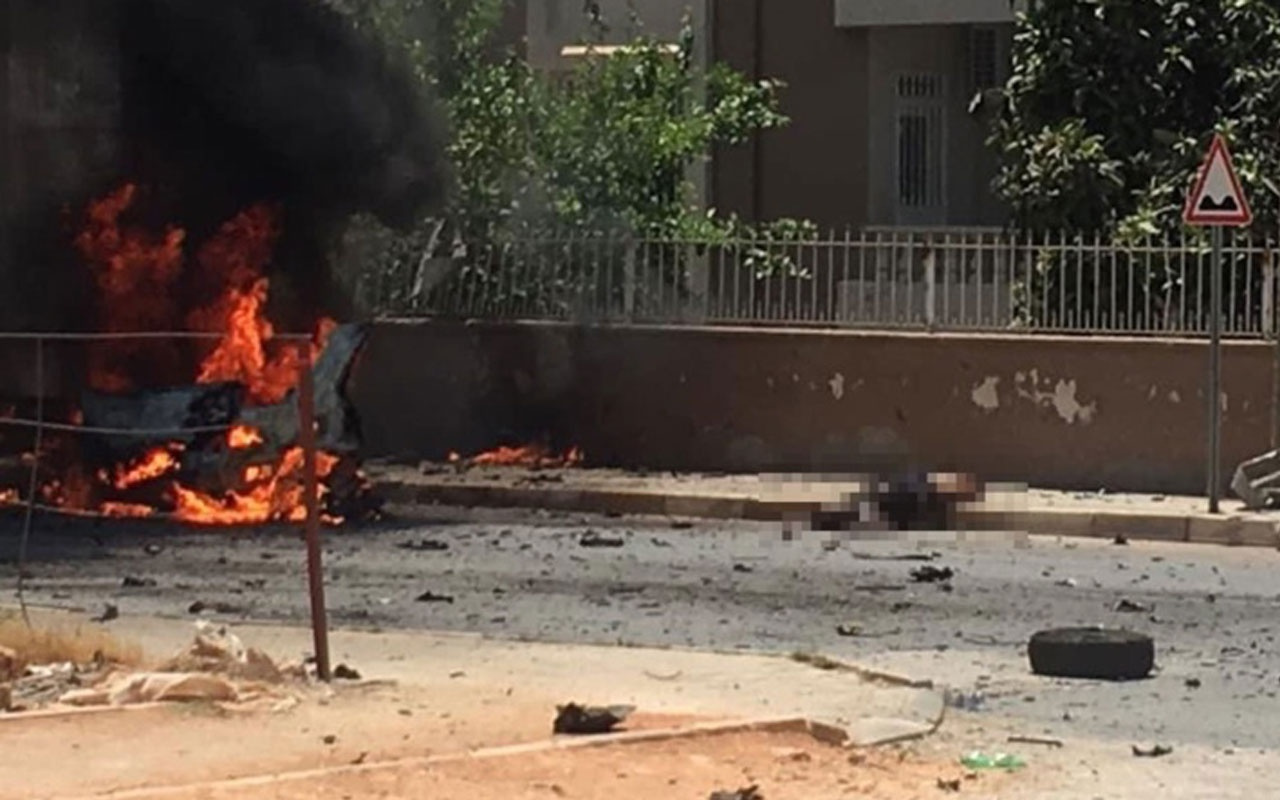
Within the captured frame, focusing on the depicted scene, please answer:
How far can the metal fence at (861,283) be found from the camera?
20.0 metres

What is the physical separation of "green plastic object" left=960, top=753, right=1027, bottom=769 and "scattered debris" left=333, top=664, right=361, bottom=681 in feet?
9.13

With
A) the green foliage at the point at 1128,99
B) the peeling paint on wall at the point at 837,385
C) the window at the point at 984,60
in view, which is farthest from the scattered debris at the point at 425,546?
the window at the point at 984,60

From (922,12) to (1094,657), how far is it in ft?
53.0

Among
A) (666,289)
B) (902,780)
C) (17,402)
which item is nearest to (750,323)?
(666,289)

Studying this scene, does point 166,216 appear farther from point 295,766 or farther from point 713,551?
point 295,766

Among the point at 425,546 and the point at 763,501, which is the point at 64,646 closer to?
the point at 425,546

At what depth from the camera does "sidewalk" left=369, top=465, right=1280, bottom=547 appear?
18.5m

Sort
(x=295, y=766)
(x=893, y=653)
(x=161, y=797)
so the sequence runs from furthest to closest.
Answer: (x=893, y=653) → (x=295, y=766) → (x=161, y=797)

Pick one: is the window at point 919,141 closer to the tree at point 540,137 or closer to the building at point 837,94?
the building at point 837,94

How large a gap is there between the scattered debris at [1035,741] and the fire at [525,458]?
11.9 meters

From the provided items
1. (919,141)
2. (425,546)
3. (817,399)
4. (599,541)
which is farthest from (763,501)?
(919,141)

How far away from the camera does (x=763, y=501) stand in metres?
19.8

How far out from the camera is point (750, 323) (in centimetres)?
2180

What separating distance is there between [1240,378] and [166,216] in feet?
27.7
